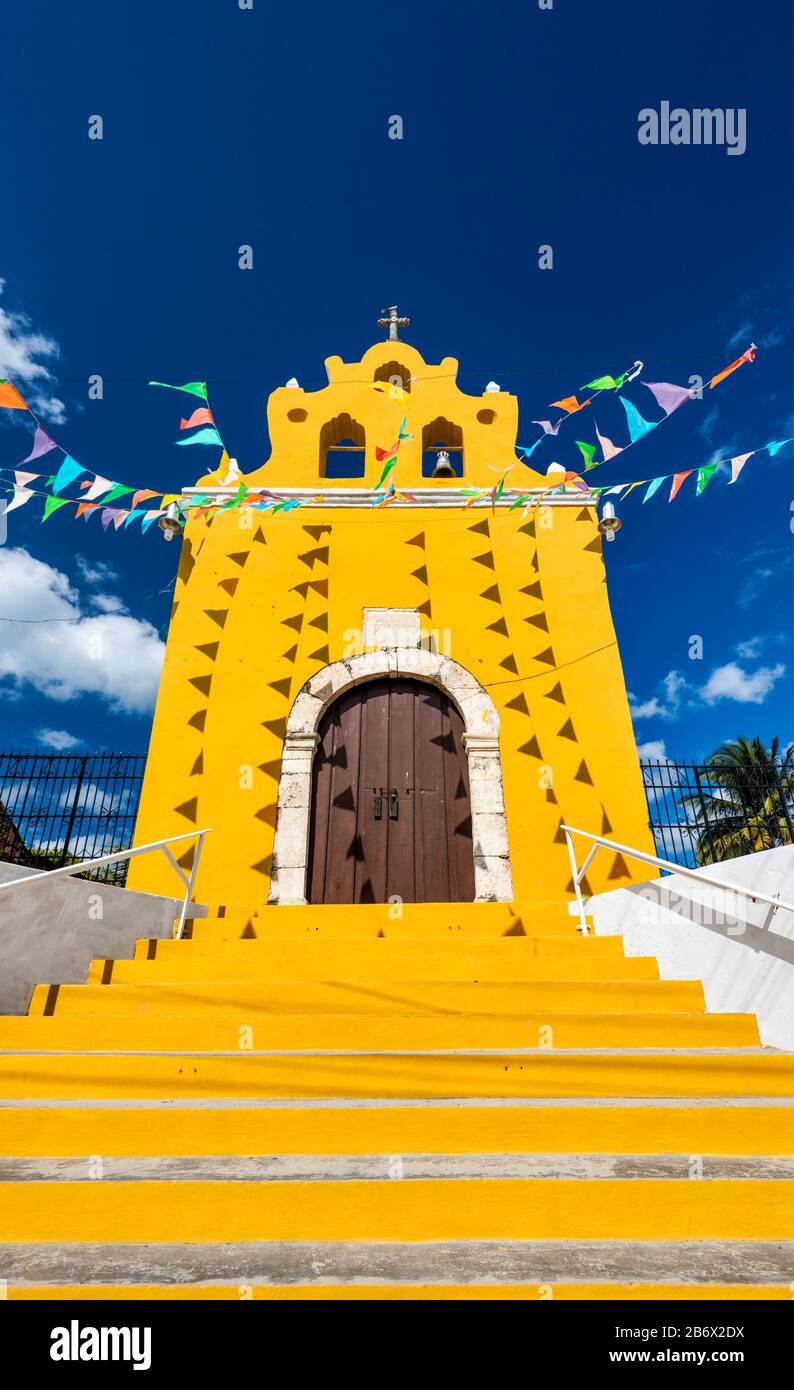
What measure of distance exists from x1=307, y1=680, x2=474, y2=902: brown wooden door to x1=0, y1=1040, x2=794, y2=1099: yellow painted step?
339 cm

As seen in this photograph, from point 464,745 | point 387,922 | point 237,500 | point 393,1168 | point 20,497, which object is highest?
point 237,500

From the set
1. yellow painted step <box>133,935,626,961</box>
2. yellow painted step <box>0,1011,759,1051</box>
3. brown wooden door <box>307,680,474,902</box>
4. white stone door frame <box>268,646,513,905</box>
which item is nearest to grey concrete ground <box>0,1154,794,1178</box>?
yellow painted step <box>0,1011,759,1051</box>

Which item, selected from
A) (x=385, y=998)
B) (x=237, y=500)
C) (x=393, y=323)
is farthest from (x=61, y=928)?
(x=393, y=323)

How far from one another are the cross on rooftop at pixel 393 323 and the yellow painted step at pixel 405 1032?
28.2 ft

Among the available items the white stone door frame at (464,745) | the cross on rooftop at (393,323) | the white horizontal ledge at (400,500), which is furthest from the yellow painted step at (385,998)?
the cross on rooftop at (393,323)

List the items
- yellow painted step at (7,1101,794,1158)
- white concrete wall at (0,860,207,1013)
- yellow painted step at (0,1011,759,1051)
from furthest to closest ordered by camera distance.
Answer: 1. white concrete wall at (0,860,207,1013)
2. yellow painted step at (0,1011,759,1051)
3. yellow painted step at (7,1101,794,1158)

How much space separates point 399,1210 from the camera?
1.73 m

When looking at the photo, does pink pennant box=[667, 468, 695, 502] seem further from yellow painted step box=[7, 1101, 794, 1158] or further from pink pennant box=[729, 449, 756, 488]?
yellow painted step box=[7, 1101, 794, 1158]

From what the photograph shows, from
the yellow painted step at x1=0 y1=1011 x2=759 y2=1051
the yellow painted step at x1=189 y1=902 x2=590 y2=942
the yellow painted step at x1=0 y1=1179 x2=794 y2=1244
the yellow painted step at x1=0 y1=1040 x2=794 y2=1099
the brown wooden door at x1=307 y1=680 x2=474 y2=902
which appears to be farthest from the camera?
the brown wooden door at x1=307 y1=680 x2=474 y2=902

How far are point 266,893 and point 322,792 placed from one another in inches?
41.9

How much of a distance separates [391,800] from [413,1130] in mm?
4123

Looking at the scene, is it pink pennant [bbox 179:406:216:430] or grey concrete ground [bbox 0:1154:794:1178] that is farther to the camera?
pink pennant [bbox 179:406:216:430]

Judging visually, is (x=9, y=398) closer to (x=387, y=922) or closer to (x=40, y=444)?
(x=40, y=444)

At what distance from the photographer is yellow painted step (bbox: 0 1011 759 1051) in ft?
9.15
